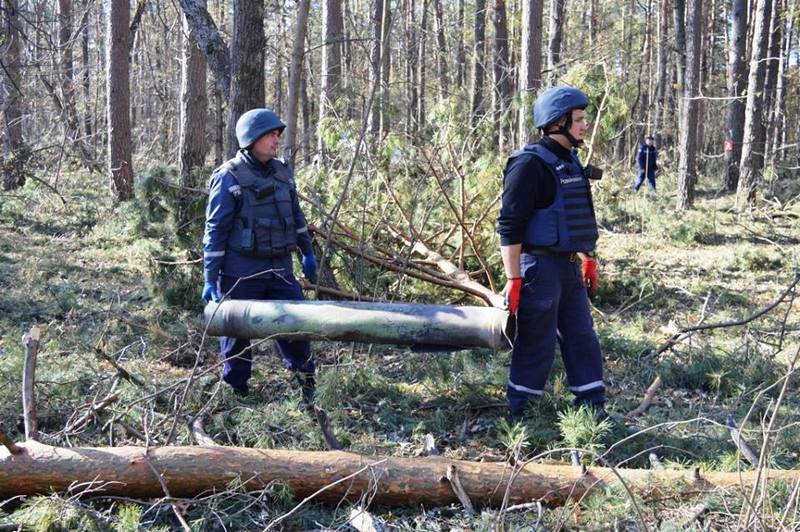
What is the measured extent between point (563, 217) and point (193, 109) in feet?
31.0

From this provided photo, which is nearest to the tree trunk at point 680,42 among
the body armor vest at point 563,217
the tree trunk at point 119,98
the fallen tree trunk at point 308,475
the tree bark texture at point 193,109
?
Result: the tree bark texture at point 193,109

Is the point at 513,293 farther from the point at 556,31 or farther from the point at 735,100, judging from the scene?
the point at 735,100

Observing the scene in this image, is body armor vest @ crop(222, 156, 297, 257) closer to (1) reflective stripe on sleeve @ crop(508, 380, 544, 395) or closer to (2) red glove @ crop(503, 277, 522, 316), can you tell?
(2) red glove @ crop(503, 277, 522, 316)

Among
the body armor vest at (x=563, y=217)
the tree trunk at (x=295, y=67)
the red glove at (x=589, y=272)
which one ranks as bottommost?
the red glove at (x=589, y=272)

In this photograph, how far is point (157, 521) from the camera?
3.37 meters

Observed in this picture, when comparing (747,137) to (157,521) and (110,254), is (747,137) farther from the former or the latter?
(157,521)

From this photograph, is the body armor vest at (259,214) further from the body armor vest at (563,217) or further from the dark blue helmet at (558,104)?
the dark blue helmet at (558,104)

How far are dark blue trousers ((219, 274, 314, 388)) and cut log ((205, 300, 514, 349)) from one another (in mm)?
259

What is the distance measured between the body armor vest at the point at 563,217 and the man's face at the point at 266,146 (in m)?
1.54

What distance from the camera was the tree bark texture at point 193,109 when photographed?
38.9 feet

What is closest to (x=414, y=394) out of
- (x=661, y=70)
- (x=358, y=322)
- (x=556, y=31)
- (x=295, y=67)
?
(x=358, y=322)

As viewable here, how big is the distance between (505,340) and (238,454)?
1660 mm

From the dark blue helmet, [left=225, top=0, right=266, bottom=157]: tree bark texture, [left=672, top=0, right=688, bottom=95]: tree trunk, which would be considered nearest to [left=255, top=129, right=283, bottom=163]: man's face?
the dark blue helmet

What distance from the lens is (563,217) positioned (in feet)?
13.9
